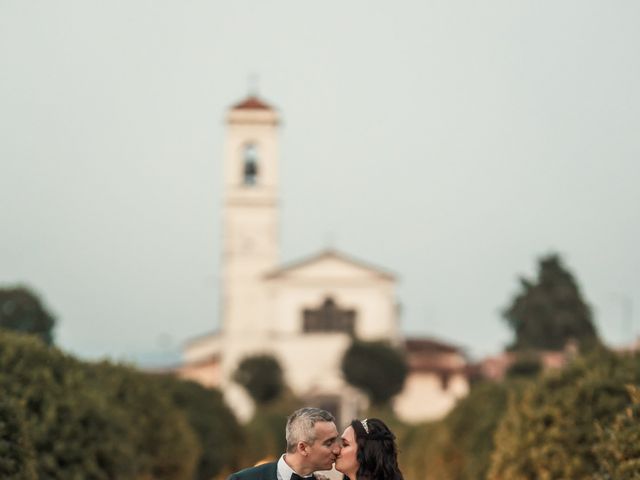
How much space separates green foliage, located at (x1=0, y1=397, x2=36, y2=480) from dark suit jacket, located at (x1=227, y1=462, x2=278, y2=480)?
453cm

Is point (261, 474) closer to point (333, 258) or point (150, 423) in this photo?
point (150, 423)

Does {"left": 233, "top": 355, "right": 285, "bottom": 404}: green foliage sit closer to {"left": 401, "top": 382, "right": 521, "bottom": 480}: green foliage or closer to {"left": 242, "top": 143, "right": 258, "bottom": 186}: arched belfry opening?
Answer: {"left": 242, "top": 143, "right": 258, "bottom": 186}: arched belfry opening

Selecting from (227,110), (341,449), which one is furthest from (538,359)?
(341,449)

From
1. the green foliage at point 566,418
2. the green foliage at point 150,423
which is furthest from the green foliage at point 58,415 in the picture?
the green foliage at point 566,418

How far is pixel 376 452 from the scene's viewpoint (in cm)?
599

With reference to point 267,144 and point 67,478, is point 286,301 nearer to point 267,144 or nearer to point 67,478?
point 267,144

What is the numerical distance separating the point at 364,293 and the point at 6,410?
71.1 m

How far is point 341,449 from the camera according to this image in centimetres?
604

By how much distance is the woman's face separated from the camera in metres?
6.01

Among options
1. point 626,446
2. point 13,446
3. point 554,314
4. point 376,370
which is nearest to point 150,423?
point 13,446

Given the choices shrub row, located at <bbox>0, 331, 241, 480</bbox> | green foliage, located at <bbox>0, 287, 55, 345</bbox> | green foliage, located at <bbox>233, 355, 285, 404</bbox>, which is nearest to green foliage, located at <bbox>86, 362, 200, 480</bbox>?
shrub row, located at <bbox>0, 331, 241, 480</bbox>

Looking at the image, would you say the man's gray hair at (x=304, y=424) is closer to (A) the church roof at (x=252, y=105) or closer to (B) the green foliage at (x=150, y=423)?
(B) the green foliage at (x=150, y=423)

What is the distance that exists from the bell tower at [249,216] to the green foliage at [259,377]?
10.5 ft

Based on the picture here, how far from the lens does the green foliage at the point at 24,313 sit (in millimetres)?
57938
